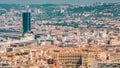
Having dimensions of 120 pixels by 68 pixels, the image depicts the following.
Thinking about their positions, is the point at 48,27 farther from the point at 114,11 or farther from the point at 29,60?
the point at 29,60

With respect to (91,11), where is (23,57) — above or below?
above

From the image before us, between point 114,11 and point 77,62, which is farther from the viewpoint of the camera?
point 114,11

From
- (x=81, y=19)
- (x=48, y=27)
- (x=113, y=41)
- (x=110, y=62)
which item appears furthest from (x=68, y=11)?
(x=110, y=62)

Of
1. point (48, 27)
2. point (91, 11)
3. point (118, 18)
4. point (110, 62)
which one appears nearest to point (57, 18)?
point (91, 11)

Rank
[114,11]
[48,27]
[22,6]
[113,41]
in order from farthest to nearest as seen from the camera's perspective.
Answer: [22,6], [114,11], [48,27], [113,41]

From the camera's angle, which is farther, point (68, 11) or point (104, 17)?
point (68, 11)

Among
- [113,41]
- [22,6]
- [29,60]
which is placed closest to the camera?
[29,60]

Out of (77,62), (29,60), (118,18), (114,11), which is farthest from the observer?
(114,11)

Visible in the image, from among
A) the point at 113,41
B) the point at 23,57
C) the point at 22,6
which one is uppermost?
the point at 23,57

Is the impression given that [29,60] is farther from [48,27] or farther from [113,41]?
[48,27]
